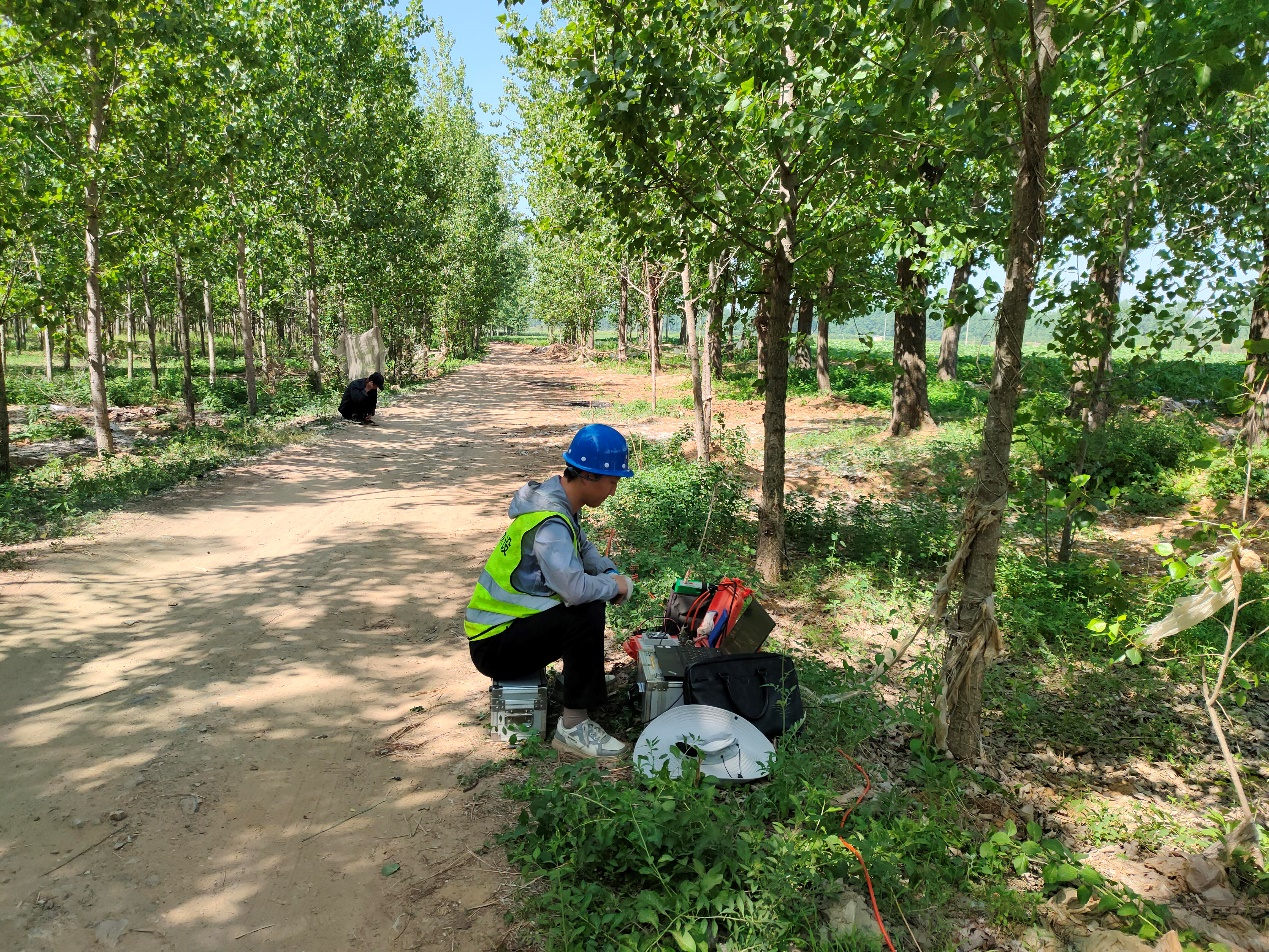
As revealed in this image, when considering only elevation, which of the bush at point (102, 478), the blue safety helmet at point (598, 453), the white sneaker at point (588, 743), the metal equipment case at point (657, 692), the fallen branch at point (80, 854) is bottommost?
the fallen branch at point (80, 854)

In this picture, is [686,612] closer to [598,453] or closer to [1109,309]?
[598,453]

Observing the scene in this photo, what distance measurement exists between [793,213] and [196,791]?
5590 mm

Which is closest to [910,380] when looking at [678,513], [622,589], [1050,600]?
[678,513]

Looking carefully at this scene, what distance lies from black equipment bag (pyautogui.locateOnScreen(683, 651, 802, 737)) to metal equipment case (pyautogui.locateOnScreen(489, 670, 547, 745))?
79cm

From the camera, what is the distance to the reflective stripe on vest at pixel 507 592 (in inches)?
145

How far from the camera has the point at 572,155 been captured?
5.95 m

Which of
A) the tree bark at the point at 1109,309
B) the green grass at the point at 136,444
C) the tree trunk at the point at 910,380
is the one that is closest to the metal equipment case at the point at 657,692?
the tree bark at the point at 1109,309

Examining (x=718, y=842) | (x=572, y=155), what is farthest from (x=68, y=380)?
(x=718, y=842)

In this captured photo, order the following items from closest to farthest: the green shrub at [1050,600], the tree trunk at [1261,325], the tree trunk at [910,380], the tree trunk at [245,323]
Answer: the tree trunk at [1261,325] < the green shrub at [1050,600] < the tree trunk at [910,380] < the tree trunk at [245,323]

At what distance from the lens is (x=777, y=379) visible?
20.9 feet

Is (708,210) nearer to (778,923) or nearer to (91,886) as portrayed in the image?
(778,923)

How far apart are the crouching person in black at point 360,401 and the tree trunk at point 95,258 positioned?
17.0ft

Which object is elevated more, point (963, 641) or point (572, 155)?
point (572, 155)

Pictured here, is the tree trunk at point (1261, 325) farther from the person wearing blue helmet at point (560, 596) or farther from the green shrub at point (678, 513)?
the person wearing blue helmet at point (560, 596)
